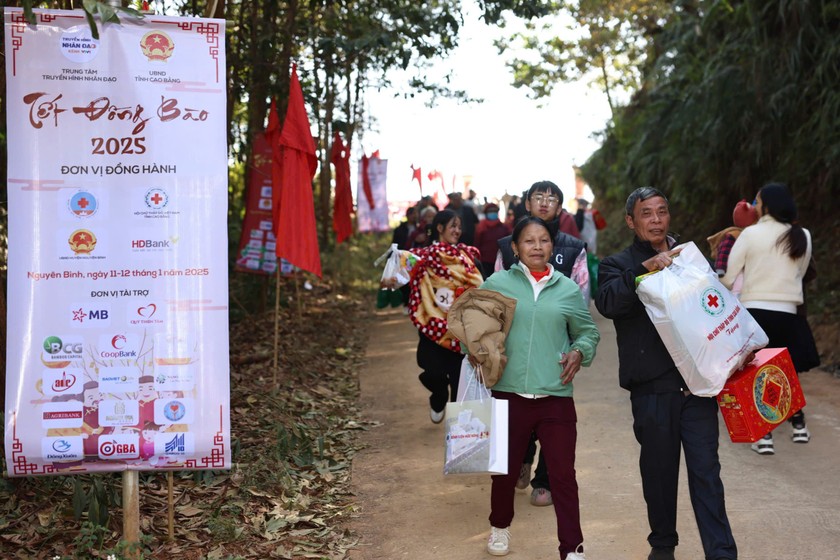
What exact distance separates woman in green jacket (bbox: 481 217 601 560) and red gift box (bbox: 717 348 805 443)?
2.47 ft

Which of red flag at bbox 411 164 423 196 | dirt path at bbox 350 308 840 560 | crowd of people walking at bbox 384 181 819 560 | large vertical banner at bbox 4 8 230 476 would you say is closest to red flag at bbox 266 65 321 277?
dirt path at bbox 350 308 840 560

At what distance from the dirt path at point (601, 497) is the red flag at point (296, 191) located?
5.43ft

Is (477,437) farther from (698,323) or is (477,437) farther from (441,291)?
(441,291)

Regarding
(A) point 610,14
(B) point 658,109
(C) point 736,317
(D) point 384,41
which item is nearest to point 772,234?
(C) point 736,317

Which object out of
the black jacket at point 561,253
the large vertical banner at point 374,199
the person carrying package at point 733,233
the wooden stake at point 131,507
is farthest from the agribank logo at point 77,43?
the large vertical banner at point 374,199

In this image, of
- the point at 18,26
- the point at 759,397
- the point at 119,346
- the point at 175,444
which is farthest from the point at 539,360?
the point at 18,26

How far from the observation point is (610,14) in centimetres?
2445

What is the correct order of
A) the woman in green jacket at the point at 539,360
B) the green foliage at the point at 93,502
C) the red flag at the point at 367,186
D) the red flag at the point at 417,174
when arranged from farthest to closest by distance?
the red flag at the point at 417,174, the red flag at the point at 367,186, the green foliage at the point at 93,502, the woman in green jacket at the point at 539,360

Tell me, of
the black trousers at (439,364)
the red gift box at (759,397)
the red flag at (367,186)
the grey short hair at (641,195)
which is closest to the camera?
the red gift box at (759,397)

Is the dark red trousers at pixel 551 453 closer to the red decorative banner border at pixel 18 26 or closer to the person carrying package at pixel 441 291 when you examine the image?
the person carrying package at pixel 441 291

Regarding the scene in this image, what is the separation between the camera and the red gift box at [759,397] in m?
4.58

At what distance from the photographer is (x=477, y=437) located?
4.94m

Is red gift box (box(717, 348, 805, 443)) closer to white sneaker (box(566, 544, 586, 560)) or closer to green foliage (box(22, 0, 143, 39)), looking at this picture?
white sneaker (box(566, 544, 586, 560))

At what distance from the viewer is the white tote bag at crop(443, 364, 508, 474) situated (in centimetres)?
487
